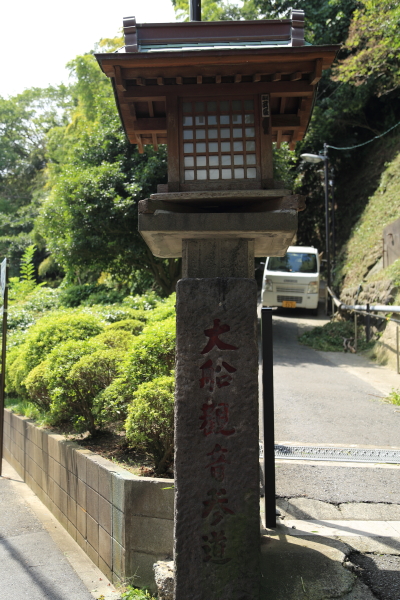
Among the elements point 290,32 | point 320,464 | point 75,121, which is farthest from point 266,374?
point 75,121

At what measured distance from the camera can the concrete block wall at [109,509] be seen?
4.11 m

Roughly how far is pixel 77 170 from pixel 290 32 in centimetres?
1254

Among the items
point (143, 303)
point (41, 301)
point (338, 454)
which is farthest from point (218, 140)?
point (41, 301)

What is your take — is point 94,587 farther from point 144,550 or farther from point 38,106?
point 38,106

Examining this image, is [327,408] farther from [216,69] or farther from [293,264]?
[293,264]

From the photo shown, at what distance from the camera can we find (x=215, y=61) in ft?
11.4

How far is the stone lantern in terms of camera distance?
334 cm

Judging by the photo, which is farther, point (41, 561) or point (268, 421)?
point (41, 561)

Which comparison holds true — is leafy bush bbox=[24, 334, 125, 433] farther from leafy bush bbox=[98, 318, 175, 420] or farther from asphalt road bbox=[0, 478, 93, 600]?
asphalt road bbox=[0, 478, 93, 600]

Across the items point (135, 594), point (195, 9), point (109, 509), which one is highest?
point (195, 9)

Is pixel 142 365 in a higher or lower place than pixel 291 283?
lower

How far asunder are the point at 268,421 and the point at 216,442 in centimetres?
94

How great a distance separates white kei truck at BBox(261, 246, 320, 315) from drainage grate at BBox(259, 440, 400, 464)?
37.9ft

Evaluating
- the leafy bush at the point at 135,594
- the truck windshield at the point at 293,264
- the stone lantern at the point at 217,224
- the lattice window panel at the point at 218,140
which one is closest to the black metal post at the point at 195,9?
the stone lantern at the point at 217,224
